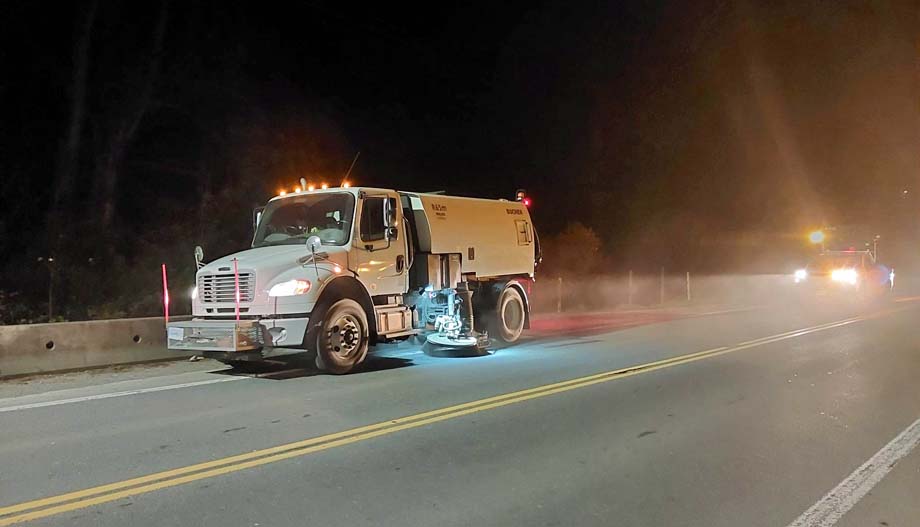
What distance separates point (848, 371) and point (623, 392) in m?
4.13

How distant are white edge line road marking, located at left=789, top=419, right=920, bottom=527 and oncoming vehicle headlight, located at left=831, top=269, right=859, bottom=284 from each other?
23080 millimetres

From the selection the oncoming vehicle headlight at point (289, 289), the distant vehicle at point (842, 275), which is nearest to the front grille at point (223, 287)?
the oncoming vehicle headlight at point (289, 289)

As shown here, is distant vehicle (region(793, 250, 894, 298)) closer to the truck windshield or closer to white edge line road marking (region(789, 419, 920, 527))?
white edge line road marking (region(789, 419, 920, 527))

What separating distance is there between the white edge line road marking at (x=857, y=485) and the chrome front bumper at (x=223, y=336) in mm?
7006

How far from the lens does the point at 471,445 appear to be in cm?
650

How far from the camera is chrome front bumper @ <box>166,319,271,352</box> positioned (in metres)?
9.59

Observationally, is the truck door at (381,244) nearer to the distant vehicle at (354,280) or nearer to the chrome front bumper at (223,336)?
the distant vehicle at (354,280)

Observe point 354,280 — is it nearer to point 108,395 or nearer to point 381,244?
point 381,244

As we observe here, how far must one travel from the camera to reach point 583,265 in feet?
93.8

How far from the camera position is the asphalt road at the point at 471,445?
493cm

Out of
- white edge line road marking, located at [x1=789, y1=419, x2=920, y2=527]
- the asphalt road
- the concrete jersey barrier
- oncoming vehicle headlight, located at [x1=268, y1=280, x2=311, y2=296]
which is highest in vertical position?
oncoming vehicle headlight, located at [x1=268, y1=280, x2=311, y2=296]

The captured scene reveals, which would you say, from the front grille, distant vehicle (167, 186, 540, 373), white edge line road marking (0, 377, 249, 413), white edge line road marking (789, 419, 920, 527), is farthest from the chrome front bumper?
white edge line road marking (789, 419, 920, 527)

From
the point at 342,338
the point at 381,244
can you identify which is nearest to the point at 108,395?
the point at 342,338

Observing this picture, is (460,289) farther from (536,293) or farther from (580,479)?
(536,293)
